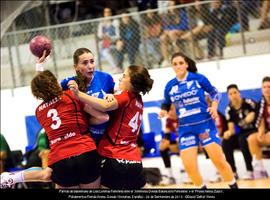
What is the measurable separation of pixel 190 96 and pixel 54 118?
50.8 inches

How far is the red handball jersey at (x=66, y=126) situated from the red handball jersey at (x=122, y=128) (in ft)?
0.29

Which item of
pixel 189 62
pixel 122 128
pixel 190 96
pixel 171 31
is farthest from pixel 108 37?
pixel 122 128

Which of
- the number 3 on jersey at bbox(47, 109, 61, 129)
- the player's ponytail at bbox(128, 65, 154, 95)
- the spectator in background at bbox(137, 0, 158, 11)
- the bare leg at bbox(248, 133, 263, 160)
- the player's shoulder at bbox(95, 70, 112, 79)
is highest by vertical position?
the spectator in background at bbox(137, 0, 158, 11)

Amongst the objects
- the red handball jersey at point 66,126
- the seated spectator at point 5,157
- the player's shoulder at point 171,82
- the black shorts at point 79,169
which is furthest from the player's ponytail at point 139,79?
the seated spectator at point 5,157

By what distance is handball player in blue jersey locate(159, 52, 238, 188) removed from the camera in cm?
531

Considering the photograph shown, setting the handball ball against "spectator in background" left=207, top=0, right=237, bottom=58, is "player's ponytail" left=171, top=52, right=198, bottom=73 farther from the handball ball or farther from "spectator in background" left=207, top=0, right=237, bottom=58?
the handball ball

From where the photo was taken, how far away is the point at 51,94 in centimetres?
452

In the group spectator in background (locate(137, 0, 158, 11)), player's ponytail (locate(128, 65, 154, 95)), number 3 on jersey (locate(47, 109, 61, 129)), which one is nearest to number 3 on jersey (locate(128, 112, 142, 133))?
player's ponytail (locate(128, 65, 154, 95))

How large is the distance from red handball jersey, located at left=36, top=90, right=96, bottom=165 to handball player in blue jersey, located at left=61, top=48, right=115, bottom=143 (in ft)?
0.20

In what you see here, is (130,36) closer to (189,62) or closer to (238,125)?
(189,62)

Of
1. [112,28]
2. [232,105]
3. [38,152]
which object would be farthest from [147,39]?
[38,152]

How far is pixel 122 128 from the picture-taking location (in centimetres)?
456

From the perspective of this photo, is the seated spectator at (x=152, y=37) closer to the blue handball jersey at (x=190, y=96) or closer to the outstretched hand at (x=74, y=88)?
the blue handball jersey at (x=190, y=96)

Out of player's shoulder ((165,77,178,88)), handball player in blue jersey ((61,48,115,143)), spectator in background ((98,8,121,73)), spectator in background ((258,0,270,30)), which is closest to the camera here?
handball player in blue jersey ((61,48,115,143))
